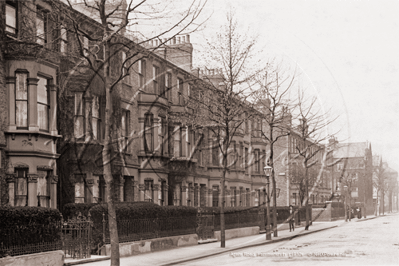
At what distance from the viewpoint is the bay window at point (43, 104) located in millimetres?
23141

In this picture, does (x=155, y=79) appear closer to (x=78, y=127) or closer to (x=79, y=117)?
(x=79, y=117)

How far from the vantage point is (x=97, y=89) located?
27922mm

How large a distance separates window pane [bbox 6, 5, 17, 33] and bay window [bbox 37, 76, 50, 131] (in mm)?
2362

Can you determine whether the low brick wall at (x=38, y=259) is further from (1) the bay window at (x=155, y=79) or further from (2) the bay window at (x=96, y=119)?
(1) the bay window at (x=155, y=79)

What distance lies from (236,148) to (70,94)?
25.0 meters

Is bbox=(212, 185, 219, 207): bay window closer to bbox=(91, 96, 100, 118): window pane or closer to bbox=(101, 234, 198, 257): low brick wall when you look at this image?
bbox=(101, 234, 198, 257): low brick wall

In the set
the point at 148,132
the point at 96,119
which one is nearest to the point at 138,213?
the point at 96,119

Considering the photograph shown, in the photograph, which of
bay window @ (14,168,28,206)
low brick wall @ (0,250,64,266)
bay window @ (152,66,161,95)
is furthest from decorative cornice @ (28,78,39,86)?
bay window @ (152,66,161,95)

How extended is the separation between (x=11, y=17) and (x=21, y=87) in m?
2.95

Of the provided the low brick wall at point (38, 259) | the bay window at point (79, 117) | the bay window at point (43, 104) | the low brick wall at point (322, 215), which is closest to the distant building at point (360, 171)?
the low brick wall at point (322, 215)

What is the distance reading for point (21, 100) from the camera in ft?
72.8

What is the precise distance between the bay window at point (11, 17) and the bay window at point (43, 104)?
7.52ft

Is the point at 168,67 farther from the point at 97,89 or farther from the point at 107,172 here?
the point at 107,172

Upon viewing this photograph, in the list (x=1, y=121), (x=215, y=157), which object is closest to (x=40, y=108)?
(x=1, y=121)
